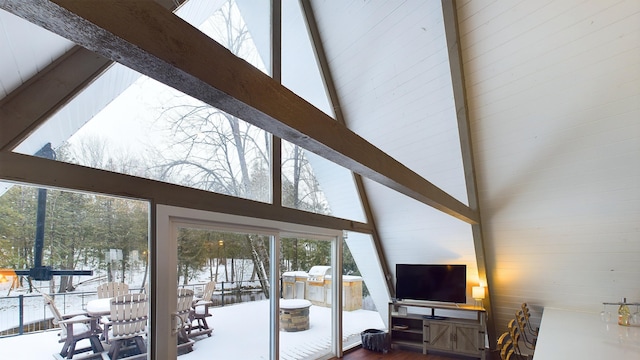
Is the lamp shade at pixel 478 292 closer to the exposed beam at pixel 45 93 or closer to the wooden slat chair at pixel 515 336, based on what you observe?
the wooden slat chair at pixel 515 336

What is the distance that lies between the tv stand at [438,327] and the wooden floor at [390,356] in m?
0.10

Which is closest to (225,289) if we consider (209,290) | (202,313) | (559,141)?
(209,290)

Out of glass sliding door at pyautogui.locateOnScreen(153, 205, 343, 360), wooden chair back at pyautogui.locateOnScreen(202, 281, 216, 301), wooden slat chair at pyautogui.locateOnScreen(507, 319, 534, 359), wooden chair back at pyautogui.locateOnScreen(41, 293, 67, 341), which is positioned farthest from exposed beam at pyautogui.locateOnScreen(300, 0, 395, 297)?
wooden chair back at pyautogui.locateOnScreen(41, 293, 67, 341)

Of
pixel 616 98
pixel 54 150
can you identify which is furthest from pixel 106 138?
pixel 616 98

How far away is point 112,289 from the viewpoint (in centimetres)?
259

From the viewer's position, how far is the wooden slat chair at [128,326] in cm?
258

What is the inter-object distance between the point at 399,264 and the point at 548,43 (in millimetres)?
3415

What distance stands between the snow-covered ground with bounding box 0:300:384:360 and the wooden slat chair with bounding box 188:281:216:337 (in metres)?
0.05

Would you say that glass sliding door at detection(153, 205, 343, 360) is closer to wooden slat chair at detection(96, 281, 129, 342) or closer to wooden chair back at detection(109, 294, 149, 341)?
wooden chair back at detection(109, 294, 149, 341)

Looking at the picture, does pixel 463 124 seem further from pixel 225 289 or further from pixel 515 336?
pixel 225 289

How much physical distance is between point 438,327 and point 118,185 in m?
4.50

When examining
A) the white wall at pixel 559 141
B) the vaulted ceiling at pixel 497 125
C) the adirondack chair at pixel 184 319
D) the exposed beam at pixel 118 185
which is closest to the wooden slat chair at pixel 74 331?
the adirondack chair at pixel 184 319

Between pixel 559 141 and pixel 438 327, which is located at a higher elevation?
pixel 559 141

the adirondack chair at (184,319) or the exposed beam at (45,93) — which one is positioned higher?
the exposed beam at (45,93)
